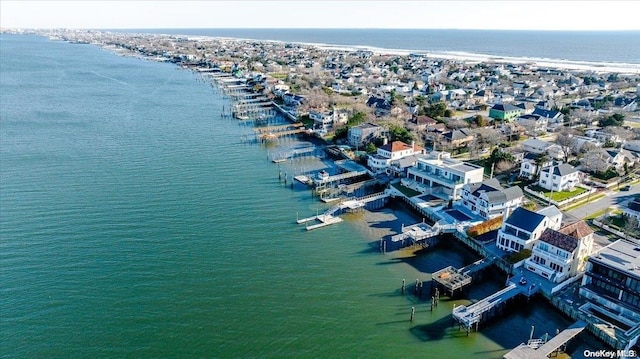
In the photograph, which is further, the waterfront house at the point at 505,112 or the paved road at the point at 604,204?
the waterfront house at the point at 505,112

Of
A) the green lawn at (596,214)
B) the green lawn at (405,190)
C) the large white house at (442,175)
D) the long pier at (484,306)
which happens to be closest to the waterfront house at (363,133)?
the large white house at (442,175)

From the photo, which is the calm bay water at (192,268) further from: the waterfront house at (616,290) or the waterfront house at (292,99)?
the waterfront house at (292,99)

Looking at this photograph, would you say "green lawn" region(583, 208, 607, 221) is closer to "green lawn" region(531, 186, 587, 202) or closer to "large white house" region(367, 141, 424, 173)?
"green lawn" region(531, 186, 587, 202)

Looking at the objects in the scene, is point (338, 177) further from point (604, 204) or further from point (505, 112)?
point (505, 112)

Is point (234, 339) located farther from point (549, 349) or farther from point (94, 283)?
point (549, 349)

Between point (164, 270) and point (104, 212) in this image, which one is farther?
point (104, 212)

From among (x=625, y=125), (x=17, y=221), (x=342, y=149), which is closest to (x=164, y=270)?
(x=17, y=221)
